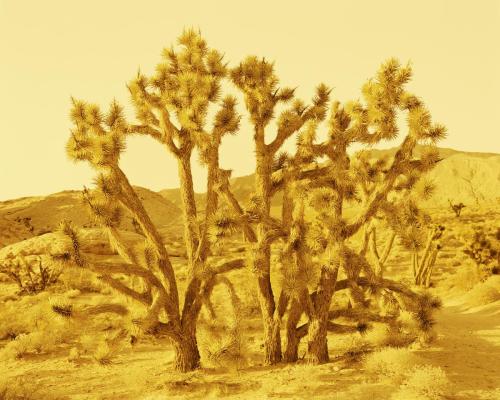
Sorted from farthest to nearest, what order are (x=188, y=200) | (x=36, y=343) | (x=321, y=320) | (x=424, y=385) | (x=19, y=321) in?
(x=19, y=321), (x=36, y=343), (x=188, y=200), (x=321, y=320), (x=424, y=385)

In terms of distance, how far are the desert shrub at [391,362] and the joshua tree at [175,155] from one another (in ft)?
8.06

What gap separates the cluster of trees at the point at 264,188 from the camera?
700 centimetres

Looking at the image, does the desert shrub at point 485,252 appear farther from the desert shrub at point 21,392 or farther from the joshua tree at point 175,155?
the desert shrub at point 21,392

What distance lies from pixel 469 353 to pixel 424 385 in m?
2.45

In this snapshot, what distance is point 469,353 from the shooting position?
26.3 feet

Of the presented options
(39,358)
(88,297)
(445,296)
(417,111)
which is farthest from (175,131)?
(445,296)

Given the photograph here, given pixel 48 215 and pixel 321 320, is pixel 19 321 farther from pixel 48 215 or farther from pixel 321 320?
pixel 48 215

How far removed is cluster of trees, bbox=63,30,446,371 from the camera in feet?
23.0

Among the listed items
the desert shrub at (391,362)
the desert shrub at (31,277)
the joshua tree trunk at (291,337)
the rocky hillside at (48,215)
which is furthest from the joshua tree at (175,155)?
the rocky hillside at (48,215)

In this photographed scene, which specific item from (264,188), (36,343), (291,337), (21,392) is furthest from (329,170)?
(36,343)

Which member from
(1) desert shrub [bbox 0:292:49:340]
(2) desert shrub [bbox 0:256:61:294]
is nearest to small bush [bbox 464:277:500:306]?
(1) desert shrub [bbox 0:292:49:340]

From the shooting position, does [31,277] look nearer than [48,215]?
Yes

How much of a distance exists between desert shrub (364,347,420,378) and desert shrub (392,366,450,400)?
0.20 metres

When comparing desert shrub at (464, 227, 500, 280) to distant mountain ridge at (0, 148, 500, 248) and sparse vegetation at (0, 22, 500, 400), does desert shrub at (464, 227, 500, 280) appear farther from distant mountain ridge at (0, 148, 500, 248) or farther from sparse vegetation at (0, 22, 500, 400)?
distant mountain ridge at (0, 148, 500, 248)
